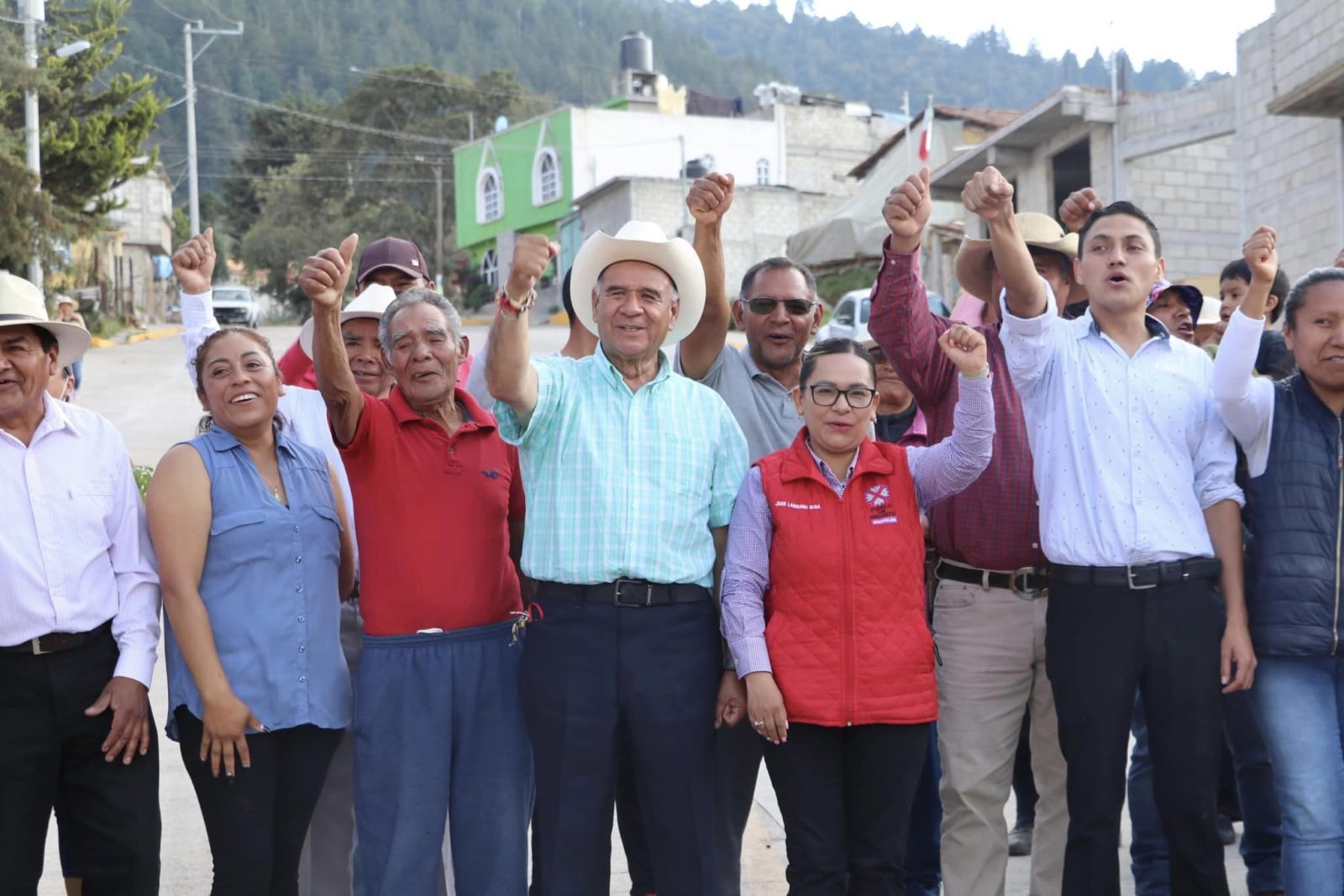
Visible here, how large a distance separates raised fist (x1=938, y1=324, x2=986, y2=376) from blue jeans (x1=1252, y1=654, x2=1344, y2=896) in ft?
4.02

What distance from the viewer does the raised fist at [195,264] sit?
4.46 meters

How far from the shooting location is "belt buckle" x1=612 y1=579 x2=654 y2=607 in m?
3.84

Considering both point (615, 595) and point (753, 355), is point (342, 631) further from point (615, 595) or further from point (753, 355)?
point (753, 355)

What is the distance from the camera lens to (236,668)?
154 inches

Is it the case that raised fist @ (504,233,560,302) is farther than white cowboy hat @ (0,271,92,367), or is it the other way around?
white cowboy hat @ (0,271,92,367)

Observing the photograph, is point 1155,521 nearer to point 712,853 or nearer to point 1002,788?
point 1002,788

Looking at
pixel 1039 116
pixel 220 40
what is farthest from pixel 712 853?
pixel 220 40

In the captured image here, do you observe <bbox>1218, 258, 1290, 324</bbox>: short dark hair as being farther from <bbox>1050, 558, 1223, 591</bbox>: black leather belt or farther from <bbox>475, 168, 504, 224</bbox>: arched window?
<bbox>475, 168, 504, 224</bbox>: arched window

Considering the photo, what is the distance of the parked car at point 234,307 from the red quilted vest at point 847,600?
3196 centimetres

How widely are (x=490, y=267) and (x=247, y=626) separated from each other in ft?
144

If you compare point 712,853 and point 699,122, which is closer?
point 712,853

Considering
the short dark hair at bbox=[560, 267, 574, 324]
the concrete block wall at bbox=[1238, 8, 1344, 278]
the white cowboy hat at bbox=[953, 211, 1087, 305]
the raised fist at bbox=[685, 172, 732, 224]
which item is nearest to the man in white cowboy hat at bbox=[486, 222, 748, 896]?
the raised fist at bbox=[685, 172, 732, 224]

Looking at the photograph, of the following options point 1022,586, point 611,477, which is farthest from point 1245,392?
point 611,477

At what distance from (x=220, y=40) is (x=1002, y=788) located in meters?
100
